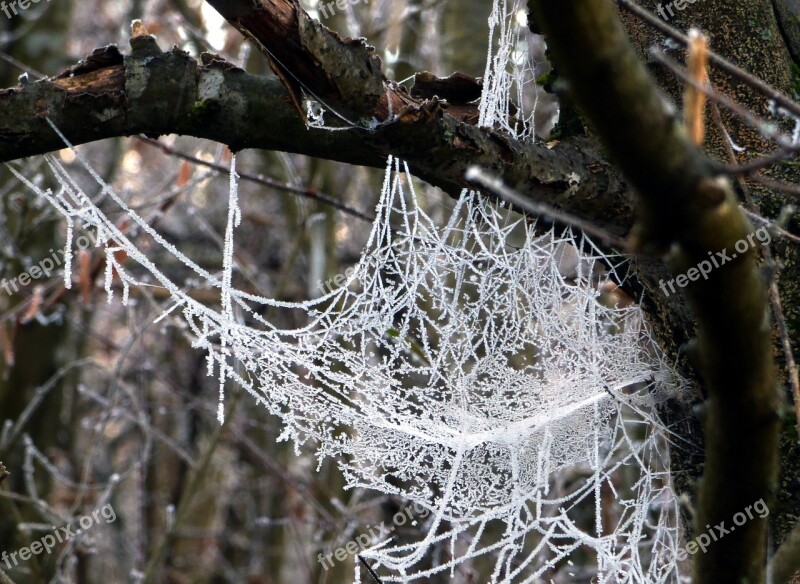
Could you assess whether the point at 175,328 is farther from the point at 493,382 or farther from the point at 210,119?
the point at 210,119

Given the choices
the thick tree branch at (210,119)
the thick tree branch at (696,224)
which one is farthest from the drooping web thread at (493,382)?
the thick tree branch at (696,224)

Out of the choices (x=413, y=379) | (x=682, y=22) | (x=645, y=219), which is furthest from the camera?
(x=413, y=379)

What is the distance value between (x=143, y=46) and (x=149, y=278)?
4686mm

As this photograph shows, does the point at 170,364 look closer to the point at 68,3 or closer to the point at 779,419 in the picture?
the point at 68,3

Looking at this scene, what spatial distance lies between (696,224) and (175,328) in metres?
5.89

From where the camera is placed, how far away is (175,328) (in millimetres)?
6383

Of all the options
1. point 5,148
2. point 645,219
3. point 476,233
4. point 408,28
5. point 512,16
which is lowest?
point 645,219

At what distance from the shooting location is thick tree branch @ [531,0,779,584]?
2.83ft

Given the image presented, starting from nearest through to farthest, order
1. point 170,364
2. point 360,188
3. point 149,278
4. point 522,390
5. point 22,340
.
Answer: point 522,390, point 22,340, point 149,278, point 360,188, point 170,364

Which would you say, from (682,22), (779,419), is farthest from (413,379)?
(779,419)

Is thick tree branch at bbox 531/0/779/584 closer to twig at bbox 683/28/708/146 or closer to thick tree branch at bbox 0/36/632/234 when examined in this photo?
twig at bbox 683/28/708/146

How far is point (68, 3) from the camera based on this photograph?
5496mm

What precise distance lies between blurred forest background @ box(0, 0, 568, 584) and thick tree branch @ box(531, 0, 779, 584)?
183cm

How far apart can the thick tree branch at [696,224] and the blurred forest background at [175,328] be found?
183cm
